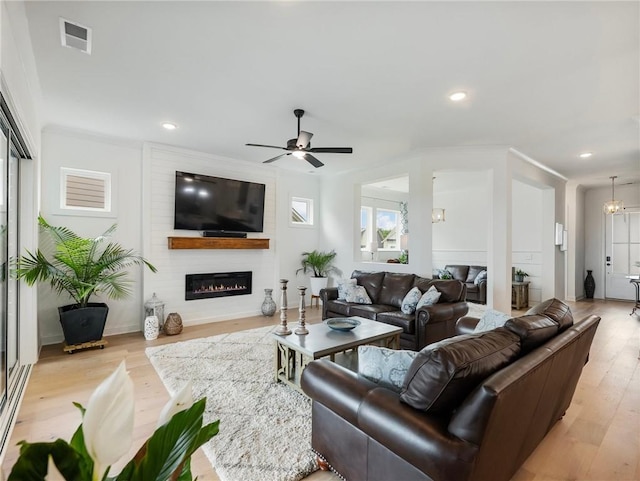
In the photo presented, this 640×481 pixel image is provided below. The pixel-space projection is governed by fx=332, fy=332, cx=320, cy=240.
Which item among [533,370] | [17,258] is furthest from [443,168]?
[17,258]

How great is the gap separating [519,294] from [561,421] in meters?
4.66

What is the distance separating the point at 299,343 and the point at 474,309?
153 inches

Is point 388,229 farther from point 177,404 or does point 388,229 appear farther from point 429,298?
point 177,404

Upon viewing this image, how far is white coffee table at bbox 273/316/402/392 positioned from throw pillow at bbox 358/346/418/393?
2.90ft

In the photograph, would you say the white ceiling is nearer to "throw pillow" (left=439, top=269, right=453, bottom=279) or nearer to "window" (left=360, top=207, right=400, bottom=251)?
"throw pillow" (left=439, top=269, right=453, bottom=279)

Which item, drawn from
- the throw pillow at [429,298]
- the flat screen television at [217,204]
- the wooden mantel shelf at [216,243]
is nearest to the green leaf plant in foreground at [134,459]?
the throw pillow at [429,298]

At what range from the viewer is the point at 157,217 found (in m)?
4.91

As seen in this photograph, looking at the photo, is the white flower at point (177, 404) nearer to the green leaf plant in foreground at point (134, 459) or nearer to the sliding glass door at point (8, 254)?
the green leaf plant in foreground at point (134, 459)

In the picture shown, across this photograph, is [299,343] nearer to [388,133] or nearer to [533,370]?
[533,370]

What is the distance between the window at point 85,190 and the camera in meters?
4.34

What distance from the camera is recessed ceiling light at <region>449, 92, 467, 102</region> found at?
321cm

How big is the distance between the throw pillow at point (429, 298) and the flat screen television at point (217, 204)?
3.07 meters

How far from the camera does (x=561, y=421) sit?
97.3 inches

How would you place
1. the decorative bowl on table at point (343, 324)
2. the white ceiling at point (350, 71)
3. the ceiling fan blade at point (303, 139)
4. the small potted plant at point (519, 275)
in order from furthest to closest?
the small potted plant at point (519, 275), the ceiling fan blade at point (303, 139), the decorative bowl on table at point (343, 324), the white ceiling at point (350, 71)
